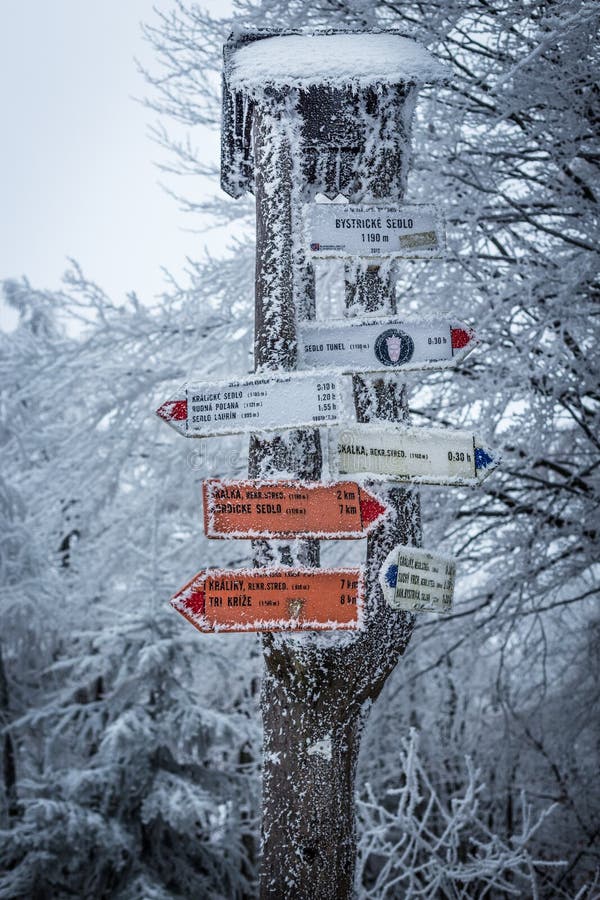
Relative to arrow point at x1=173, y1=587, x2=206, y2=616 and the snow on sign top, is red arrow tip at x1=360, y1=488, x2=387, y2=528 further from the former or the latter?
the snow on sign top

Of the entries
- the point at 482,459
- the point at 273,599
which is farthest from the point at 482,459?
the point at 273,599

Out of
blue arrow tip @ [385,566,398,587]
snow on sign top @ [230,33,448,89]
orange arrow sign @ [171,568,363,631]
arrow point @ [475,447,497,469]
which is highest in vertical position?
snow on sign top @ [230,33,448,89]

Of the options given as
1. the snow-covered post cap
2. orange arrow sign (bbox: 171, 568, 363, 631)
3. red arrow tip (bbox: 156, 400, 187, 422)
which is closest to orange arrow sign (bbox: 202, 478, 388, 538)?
orange arrow sign (bbox: 171, 568, 363, 631)

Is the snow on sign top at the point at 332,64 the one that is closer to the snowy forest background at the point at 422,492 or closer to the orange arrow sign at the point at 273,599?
the snowy forest background at the point at 422,492

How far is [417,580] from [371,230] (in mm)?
1217

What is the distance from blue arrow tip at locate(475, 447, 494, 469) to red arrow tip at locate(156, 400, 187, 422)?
0.98 m

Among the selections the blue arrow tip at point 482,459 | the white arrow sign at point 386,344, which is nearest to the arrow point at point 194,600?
the white arrow sign at point 386,344

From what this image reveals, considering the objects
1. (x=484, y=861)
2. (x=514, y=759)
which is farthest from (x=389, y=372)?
(x=514, y=759)

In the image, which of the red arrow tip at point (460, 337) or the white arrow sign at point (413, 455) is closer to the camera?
the white arrow sign at point (413, 455)

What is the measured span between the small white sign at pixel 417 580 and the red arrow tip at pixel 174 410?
→ 31.9 inches

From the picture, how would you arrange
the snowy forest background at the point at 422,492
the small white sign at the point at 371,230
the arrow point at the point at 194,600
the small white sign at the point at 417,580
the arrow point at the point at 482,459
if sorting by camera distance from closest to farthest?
the arrow point at the point at 194,600, the small white sign at the point at 417,580, the arrow point at the point at 482,459, the small white sign at the point at 371,230, the snowy forest background at the point at 422,492

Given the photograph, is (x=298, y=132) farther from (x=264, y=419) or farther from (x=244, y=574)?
(x=244, y=574)

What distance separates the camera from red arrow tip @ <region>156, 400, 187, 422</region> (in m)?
2.30

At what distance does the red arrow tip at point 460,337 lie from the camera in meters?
2.47
